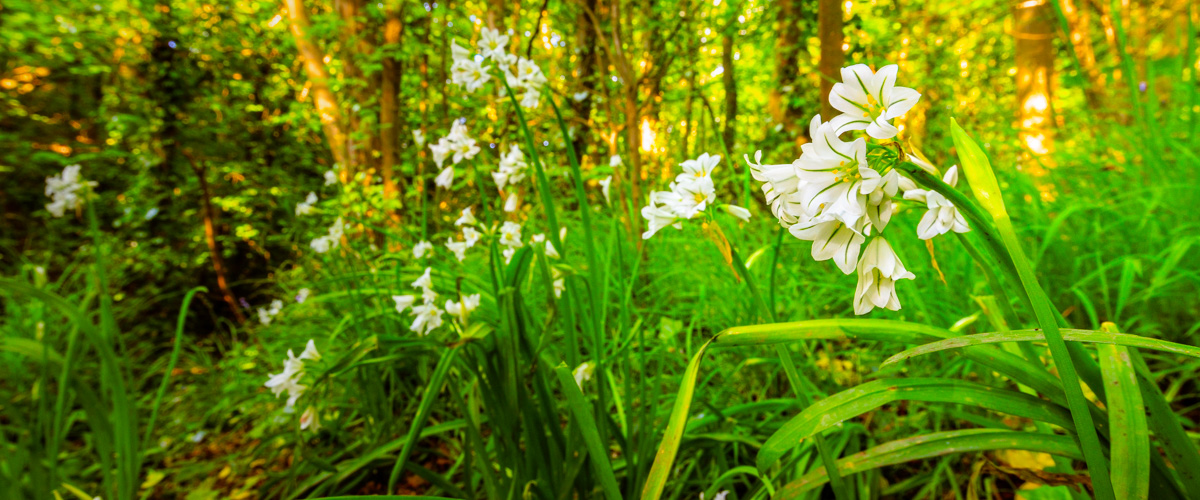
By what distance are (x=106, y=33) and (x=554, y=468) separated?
7.09 m

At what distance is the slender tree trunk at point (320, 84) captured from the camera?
4.10m

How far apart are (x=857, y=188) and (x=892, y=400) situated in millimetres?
333

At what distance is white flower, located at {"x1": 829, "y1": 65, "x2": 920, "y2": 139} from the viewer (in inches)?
18.4

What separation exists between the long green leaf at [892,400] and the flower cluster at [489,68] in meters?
1.16

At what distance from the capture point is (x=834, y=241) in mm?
492

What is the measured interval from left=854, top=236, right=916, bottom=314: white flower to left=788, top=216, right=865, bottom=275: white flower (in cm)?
3

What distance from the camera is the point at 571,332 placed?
1101mm

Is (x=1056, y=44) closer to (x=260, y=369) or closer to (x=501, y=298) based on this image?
(x=501, y=298)

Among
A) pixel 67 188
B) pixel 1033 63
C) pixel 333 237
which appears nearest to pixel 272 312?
pixel 333 237

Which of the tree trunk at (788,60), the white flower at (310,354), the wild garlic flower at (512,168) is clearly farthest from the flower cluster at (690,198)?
the tree trunk at (788,60)

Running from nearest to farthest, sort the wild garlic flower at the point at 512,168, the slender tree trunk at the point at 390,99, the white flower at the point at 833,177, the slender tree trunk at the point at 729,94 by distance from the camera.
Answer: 1. the white flower at the point at 833,177
2. the wild garlic flower at the point at 512,168
3. the slender tree trunk at the point at 729,94
4. the slender tree trunk at the point at 390,99

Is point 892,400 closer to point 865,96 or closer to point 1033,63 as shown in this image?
point 865,96

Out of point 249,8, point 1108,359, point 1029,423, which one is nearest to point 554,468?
point 1108,359

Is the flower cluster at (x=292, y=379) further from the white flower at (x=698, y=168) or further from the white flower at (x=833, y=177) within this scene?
the white flower at (x=833, y=177)
